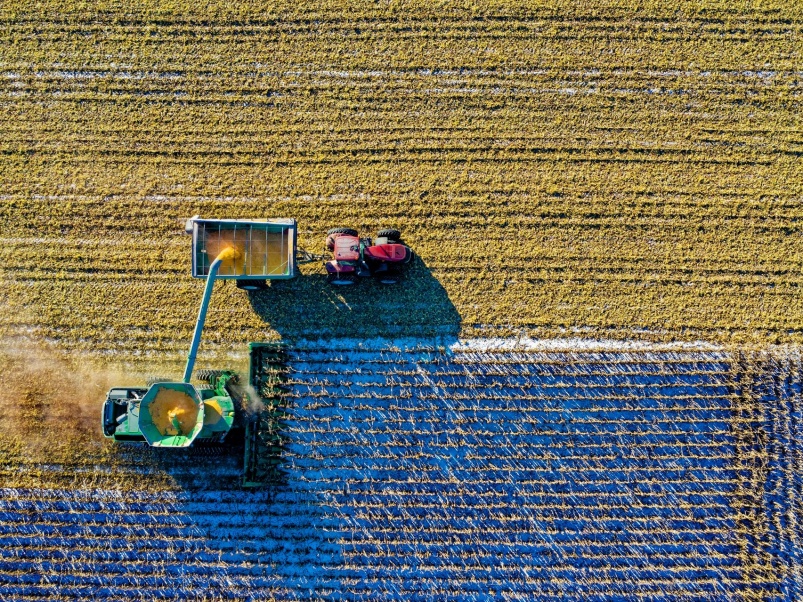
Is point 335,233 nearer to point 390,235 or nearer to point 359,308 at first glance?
point 390,235

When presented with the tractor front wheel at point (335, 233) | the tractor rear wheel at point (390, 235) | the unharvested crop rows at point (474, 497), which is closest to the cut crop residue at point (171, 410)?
the unharvested crop rows at point (474, 497)

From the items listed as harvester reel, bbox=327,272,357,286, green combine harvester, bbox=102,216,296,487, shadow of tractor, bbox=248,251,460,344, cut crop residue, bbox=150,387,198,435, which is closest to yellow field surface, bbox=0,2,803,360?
shadow of tractor, bbox=248,251,460,344

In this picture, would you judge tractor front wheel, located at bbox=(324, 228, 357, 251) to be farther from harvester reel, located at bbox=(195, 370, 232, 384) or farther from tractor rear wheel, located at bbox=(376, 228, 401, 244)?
harvester reel, located at bbox=(195, 370, 232, 384)

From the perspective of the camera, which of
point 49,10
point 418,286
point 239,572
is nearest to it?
point 239,572

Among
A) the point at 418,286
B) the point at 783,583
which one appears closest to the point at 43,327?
the point at 418,286

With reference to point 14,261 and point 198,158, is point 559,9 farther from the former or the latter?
point 14,261

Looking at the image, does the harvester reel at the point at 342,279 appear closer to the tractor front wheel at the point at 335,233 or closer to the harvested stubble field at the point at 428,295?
the harvested stubble field at the point at 428,295

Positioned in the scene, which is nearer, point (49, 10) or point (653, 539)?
point (653, 539)

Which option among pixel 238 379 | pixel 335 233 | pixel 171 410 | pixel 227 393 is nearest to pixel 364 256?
pixel 335 233
